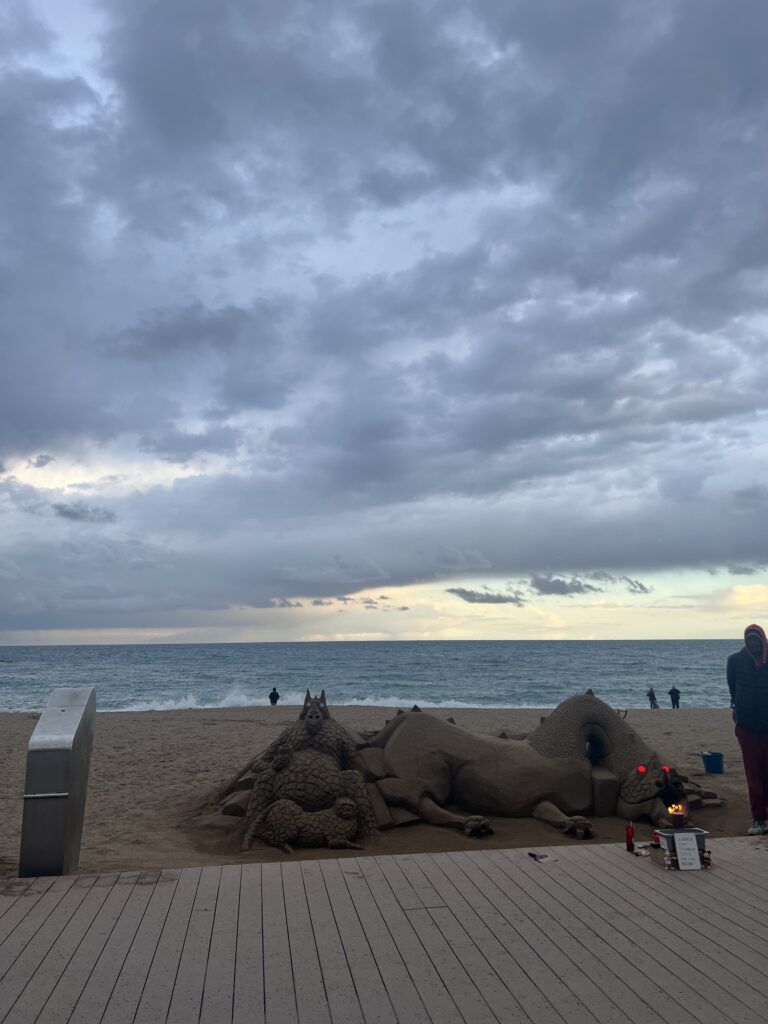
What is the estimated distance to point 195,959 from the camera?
14.6 feet

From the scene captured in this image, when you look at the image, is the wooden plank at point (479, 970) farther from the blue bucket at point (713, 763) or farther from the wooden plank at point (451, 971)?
the blue bucket at point (713, 763)

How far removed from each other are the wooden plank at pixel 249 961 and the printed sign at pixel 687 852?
3.35 metres

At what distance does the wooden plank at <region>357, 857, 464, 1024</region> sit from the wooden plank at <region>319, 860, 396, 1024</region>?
0.19 meters

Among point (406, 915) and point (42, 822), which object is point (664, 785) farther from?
point (42, 822)

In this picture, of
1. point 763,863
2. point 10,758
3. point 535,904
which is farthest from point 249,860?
point 10,758

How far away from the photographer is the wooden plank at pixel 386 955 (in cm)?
387

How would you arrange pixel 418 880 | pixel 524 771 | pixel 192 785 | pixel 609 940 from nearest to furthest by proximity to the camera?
pixel 609 940
pixel 418 880
pixel 524 771
pixel 192 785

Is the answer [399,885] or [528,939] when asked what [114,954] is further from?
[528,939]

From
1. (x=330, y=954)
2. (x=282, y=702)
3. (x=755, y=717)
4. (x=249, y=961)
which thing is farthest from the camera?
(x=282, y=702)

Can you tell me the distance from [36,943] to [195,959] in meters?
1.05

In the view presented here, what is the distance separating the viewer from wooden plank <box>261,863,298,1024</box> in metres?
3.88

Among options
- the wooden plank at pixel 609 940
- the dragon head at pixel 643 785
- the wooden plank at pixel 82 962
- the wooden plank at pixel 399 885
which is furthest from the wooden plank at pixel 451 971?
the dragon head at pixel 643 785

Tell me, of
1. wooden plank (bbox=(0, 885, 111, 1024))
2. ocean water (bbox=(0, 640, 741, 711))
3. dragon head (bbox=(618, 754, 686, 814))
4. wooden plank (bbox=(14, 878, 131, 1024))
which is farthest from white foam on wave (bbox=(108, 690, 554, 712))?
wooden plank (bbox=(0, 885, 111, 1024))

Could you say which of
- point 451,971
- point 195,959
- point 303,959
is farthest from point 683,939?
point 195,959
